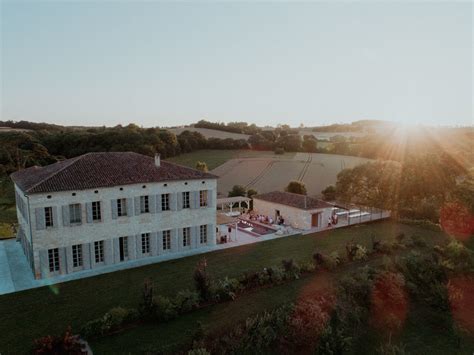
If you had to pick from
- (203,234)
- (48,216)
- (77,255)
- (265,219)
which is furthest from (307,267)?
(48,216)

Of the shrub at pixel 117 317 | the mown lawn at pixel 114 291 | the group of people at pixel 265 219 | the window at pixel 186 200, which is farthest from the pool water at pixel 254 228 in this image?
the shrub at pixel 117 317

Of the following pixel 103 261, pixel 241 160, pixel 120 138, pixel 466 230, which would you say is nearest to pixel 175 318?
pixel 103 261

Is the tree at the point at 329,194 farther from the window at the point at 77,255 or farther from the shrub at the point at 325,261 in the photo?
the window at the point at 77,255

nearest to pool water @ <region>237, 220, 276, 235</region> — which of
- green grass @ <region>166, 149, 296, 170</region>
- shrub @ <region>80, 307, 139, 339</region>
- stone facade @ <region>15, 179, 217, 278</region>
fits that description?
stone facade @ <region>15, 179, 217, 278</region>

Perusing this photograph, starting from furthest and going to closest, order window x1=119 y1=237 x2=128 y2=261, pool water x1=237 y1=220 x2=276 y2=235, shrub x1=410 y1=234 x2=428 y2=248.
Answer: pool water x1=237 y1=220 x2=276 y2=235, shrub x1=410 y1=234 x2=428 y2=248, window x1=119 y1=237 x2=128 y2=261

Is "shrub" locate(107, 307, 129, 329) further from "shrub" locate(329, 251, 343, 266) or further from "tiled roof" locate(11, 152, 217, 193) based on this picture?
"shrub" locate(329, 251, 343, 266)

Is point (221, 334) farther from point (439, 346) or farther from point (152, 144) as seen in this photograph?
point (152, 144)
